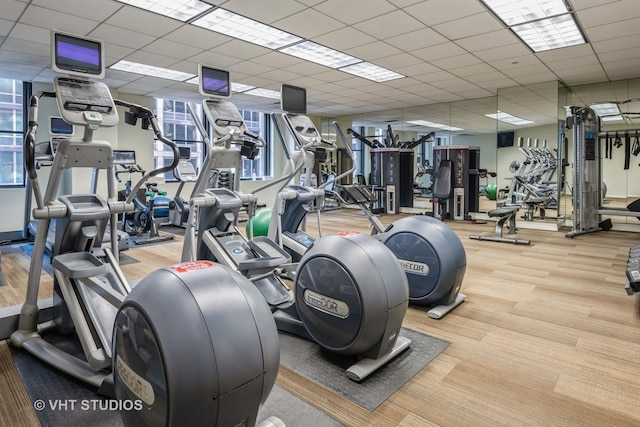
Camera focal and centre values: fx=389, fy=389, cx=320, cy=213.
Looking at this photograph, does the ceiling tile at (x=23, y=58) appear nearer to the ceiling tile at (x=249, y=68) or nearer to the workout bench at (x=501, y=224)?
the ceiling tile at (x=249, y=68)

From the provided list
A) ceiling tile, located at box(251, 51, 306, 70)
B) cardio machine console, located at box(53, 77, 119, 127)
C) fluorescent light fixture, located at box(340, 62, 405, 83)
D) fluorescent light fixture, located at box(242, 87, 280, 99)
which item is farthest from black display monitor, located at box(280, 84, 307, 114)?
fluorescent light fixture, located at box(242, 87, 280, 99)

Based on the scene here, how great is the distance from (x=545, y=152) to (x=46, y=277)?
833cm

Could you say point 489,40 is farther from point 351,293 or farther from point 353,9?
point 351,293

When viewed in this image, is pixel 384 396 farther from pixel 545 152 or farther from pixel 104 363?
pixel 545 152

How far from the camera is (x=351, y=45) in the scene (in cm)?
490

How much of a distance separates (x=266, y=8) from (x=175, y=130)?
19.7ft

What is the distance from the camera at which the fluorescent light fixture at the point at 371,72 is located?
19.6 feet

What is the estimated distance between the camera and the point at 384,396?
5.95ft

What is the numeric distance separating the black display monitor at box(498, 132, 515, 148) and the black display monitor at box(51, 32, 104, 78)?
753cm

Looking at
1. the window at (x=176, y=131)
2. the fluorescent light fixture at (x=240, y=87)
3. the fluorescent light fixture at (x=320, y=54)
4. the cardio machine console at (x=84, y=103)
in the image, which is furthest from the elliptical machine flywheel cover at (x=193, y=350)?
the window at (x=176, y=131)

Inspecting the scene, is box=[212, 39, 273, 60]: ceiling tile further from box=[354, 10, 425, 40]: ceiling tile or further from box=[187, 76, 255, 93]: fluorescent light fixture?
box=[187, 76, 255, 93]: fluorescent light fixture

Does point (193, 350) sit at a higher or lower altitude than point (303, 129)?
lower

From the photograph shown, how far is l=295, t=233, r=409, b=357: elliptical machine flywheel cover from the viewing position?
75.3 inches
